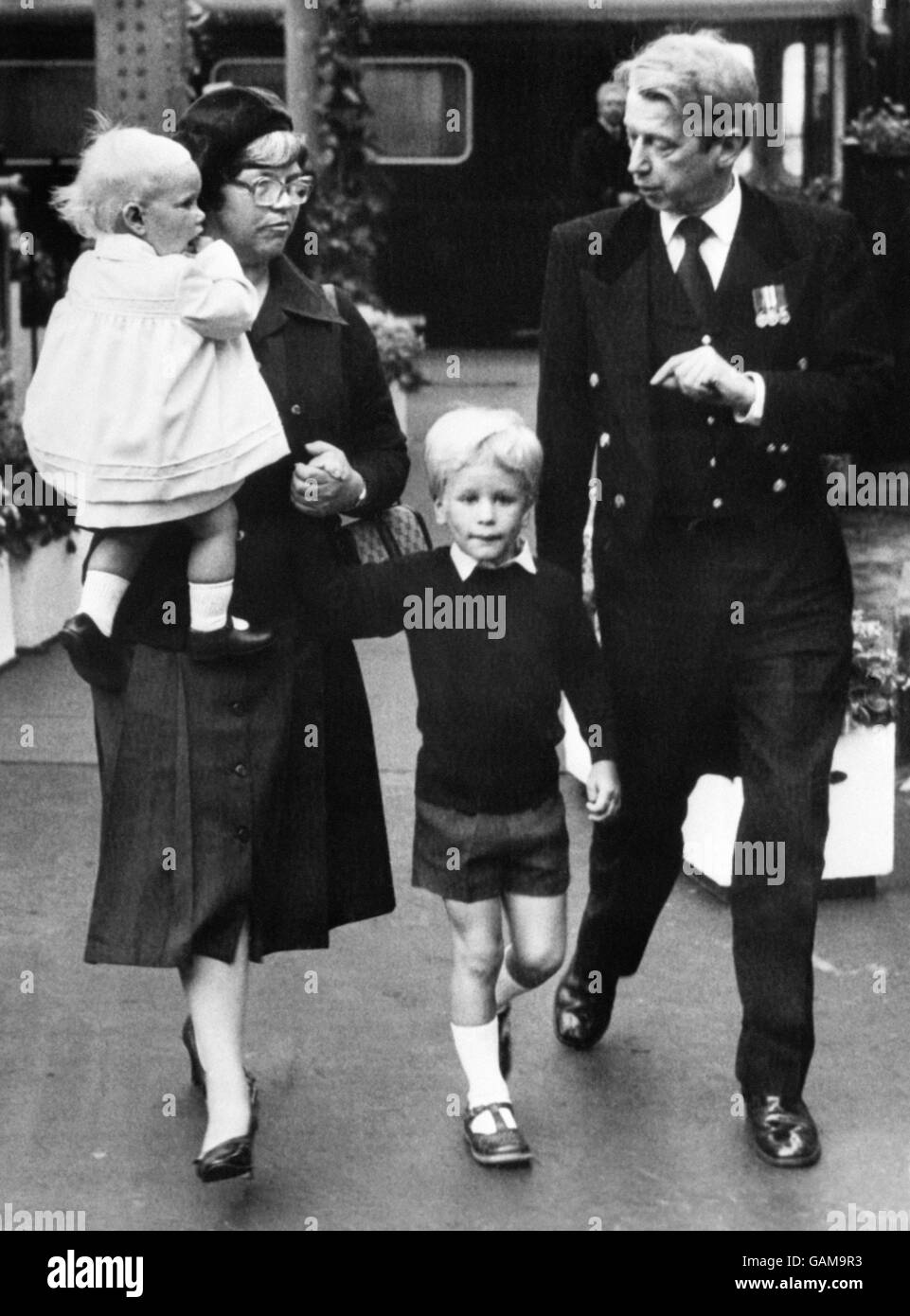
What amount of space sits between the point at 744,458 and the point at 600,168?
29.3ft

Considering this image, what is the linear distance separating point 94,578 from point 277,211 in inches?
29.2

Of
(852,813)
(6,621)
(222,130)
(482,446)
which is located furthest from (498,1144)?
(6,621)

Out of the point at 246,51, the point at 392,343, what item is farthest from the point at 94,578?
the point at 246,51

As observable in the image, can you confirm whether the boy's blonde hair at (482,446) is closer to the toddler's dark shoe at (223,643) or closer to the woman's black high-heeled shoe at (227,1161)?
the toddler's dark shoe at (223,643)

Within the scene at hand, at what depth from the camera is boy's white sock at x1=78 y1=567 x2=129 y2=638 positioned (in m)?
4.13

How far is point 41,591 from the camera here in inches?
359

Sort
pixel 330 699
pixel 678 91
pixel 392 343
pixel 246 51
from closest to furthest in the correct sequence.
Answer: pixel 678 91 < pixel 330 699 < pixel 392 343 < pixel 246 51

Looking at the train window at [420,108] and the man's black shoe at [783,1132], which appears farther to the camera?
the train window at [420,108]

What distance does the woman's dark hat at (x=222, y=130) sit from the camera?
4.16m

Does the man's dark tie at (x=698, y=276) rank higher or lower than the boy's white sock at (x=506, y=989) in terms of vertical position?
higher

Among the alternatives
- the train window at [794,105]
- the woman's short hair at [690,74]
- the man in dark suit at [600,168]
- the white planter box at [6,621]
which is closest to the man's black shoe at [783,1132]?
the woman's short hair at [690,74]

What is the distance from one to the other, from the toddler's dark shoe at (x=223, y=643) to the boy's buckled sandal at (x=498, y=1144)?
0.95 meters
